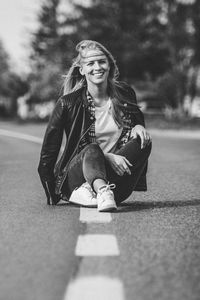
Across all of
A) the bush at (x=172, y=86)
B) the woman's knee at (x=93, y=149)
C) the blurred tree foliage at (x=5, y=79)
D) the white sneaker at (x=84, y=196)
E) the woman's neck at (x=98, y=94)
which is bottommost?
the blurred tree foliage at (x=5, y=79)

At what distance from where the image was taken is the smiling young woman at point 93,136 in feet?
19.1

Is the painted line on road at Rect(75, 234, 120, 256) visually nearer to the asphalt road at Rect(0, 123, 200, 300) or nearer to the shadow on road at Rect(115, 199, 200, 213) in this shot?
the asphalt road at Rect(0, 123, 200, 300)

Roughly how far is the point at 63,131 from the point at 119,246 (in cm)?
178

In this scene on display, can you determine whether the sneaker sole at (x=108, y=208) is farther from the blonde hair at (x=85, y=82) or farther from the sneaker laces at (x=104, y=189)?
the blonde hair at (x=85, y=82)

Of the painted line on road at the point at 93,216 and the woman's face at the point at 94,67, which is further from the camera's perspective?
the woman's face at the point at 94,67

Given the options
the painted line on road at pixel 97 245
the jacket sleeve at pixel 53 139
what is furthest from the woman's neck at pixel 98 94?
the painted line on road at pixel 97 245

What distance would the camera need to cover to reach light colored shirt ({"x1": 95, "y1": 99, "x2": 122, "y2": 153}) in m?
6.02

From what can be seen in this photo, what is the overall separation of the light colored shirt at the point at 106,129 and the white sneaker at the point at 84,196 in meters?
0.38

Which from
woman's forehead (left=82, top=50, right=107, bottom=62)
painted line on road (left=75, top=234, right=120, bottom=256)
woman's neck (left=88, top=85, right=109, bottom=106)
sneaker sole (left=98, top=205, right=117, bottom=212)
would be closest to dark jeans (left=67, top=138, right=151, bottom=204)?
sneaker sole (left=98, top=205, right=117, bottom=212)

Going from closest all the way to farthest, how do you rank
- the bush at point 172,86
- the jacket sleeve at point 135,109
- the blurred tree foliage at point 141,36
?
the jacket sleeve at point 135,109
the blurred tree foliage at point 141,36
the bush at point 172,86

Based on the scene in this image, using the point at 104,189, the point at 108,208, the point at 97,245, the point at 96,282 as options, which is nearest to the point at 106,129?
the point at 104,189

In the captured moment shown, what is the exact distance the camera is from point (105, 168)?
578 centimetres

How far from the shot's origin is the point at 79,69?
6.08 m

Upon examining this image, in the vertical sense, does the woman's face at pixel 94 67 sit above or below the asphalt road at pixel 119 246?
above
